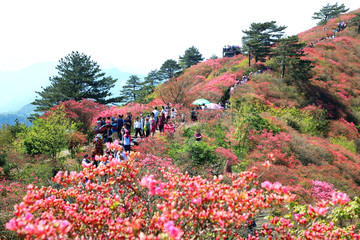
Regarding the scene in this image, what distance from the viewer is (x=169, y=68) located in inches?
1844

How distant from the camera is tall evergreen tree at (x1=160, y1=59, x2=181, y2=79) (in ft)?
150

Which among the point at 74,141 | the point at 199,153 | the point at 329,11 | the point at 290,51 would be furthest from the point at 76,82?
the point at 329,11

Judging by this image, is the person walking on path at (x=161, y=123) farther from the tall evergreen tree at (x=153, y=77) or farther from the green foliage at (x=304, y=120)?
the tall evergreen tree at (x=153, y=77)

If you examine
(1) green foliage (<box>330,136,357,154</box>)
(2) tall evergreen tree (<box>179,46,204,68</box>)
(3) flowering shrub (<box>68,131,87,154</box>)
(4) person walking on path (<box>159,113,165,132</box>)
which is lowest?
(1) green foliage (<box>330,136,357,154</box>)

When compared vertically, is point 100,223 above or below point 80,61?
below

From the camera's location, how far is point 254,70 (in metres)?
27.7

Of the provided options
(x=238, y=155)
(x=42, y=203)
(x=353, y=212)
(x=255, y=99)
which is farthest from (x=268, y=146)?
(x=42, y=203)

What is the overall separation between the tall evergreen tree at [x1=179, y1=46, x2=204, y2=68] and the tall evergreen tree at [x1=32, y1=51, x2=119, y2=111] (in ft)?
81.0

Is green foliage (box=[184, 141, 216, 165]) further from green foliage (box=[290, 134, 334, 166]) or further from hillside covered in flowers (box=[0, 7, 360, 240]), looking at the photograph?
green foliage (box=[290, 134, 334, 166])

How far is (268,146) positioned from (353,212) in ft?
24.1

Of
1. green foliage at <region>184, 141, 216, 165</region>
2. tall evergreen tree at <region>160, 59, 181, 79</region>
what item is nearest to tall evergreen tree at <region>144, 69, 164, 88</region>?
tall evergreen tree at <region>160, 59, 181, 79</region>

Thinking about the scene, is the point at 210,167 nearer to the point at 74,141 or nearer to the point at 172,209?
the point at 172,209

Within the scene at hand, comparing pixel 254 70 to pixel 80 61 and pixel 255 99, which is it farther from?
pixel 80 61

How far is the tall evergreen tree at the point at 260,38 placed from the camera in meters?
28.0
